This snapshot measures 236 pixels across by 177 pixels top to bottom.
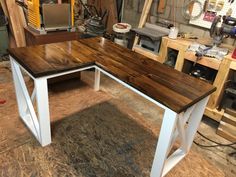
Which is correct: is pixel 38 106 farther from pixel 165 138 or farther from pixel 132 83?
pixel 165 138

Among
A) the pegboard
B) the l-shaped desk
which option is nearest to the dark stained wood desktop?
the l-shaped desk

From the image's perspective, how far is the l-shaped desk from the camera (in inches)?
51.4

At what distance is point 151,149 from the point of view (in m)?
1.89

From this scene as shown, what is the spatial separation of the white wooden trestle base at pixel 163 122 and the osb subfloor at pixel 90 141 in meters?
0.08

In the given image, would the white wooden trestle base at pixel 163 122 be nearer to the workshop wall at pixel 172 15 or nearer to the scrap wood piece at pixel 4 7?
the workshop wall at pixel 172 15

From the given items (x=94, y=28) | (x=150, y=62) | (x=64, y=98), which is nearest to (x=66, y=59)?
(x=150, y=62)

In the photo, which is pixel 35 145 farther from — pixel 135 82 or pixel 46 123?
pixel 135 82

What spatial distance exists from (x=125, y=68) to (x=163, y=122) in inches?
21.3

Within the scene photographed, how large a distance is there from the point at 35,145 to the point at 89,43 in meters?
1.11

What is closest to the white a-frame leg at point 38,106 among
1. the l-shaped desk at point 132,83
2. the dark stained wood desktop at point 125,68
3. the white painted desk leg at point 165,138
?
the l-shaped desk at point 132,83

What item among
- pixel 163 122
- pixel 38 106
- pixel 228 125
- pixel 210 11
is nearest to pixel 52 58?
pixel 38 106

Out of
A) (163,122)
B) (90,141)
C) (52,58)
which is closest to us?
(163,122)

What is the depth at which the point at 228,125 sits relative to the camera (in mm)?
2105

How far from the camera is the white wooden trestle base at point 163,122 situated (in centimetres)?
130
